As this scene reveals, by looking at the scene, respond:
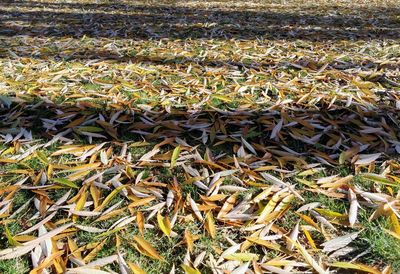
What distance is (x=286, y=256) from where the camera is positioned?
181 centimetres

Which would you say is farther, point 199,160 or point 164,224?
point 199,160

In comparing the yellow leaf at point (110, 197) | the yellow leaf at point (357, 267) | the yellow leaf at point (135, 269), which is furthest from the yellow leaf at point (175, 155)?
the yellow leaf at point (357, 267)

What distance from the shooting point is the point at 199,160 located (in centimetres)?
249

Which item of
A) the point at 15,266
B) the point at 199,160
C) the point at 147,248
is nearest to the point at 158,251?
the point at 147,248

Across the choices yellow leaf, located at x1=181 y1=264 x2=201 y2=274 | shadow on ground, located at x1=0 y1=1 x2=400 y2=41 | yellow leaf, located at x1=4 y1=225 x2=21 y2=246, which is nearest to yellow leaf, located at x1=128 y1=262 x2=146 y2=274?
yellow leaf, located at x1=181 y1=264 x2=201 y2=274

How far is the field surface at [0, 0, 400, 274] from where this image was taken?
184 centimetres

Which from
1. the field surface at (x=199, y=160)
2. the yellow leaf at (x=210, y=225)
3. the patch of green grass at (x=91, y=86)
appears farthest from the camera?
the patch of green grass at (x=91, y=86)

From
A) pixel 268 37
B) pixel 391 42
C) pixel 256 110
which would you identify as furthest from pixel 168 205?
pixel 391 42

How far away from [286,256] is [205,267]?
1.33ft

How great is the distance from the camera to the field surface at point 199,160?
184cm

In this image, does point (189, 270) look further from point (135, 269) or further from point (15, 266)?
point (15, 266)

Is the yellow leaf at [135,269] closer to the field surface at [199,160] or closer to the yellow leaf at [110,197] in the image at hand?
the field surface at [199,160]

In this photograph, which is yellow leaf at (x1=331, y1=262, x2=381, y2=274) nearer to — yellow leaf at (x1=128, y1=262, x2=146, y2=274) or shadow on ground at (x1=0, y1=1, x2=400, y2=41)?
yellow leaf at (x1=128, y1=262, x2=146, y2=274)

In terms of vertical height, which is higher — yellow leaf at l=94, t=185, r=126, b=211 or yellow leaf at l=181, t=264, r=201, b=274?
yellow leaf at l=94, t=185, r=126, b=211
